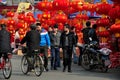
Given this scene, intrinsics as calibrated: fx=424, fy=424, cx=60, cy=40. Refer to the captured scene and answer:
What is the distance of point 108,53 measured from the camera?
17.6 meters

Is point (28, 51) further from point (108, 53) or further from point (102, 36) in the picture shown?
point (102, 36)

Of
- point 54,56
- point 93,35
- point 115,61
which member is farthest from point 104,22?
point 54,56

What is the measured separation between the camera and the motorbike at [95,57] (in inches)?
689

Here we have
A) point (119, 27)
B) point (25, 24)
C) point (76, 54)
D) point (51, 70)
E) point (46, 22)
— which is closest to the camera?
point (119, 27)

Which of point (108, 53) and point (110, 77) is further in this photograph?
point (108, 53)

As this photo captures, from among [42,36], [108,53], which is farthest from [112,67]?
[42,36]

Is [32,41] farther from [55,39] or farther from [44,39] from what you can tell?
[55,39]

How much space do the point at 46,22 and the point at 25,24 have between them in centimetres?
352

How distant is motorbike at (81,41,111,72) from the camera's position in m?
17.5

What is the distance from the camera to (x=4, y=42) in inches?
579

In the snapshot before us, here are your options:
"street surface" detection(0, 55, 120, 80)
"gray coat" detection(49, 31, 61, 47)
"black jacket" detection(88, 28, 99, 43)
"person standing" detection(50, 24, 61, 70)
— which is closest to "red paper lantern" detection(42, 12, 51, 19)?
"black jacket" detection(88, 28, 99, 43)

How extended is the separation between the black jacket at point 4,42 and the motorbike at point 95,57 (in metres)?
4.33

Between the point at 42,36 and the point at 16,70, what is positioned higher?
the point at 42,36

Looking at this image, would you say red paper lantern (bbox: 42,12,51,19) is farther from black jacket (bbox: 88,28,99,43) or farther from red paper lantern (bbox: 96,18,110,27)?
black jacket (bbox: 88,28,99,43)
